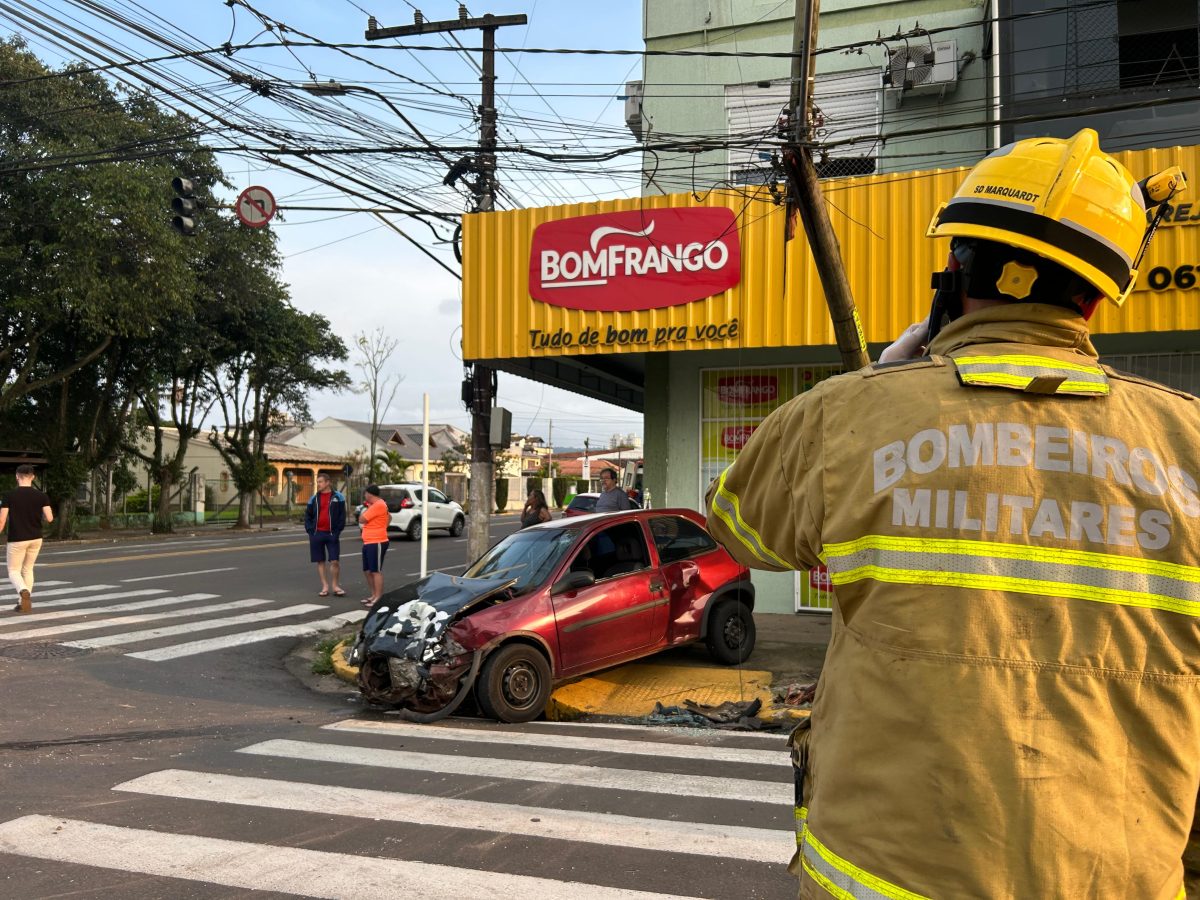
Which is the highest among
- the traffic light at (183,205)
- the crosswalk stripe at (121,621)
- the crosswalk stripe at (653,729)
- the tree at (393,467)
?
the traffic light at (183,205)

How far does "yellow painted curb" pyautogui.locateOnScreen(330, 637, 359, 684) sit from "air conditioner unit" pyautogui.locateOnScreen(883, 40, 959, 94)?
9.64 m

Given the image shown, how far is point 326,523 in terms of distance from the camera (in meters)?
14.1

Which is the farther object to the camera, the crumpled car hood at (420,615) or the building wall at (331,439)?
the building wall at (331,439)

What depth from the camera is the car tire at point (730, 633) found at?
9203 mm

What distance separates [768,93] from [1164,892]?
13.1 m

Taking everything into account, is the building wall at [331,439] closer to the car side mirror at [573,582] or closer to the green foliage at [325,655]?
the green foliage at [325,655]

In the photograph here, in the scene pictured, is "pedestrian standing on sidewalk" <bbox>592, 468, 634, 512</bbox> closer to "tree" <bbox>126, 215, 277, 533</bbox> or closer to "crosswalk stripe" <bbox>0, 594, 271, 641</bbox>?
"crosswalk stripe" <bbox>0, 594, 271, 641</bbox>

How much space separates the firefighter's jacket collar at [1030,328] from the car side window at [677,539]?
7.42 meters

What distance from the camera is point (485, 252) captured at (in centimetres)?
1196

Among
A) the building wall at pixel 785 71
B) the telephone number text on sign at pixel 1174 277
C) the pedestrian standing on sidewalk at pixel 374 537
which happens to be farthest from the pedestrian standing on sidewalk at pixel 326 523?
the telephone number text on sign at pixel 1174 277

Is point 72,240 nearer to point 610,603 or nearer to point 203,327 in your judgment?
point 203,327

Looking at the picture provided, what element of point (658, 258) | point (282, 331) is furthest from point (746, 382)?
point (282, 331)

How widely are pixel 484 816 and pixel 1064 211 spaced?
4.22m

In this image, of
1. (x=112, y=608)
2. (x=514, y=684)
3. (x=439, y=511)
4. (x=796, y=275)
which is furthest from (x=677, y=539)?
(x=439, y=511)
